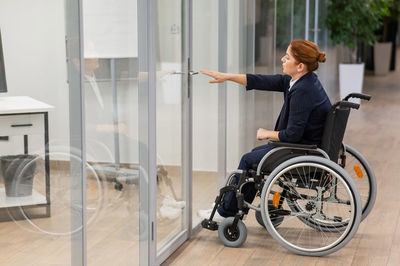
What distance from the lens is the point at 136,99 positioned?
2939mm

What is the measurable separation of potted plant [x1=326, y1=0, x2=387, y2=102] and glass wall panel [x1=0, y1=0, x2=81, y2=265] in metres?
7.45

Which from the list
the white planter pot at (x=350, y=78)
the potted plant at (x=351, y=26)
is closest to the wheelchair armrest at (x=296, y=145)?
the potted plant at (x=351, y=26)

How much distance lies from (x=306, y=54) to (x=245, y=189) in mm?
768

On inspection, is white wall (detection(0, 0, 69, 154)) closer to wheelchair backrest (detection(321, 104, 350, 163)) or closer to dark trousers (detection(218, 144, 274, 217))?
dark trousers (detection(218, 144, 274, 217))

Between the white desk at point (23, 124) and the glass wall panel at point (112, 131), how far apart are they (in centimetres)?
30

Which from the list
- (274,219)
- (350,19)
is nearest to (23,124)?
(274,219)

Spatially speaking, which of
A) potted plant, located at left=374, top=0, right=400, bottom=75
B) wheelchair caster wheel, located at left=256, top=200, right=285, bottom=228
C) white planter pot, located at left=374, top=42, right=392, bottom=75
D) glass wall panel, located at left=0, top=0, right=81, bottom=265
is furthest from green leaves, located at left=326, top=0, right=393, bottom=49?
glass wall panel, located at left=0, top=0, right=81, bottom=265

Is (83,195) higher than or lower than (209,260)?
higher

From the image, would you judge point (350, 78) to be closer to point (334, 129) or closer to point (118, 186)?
point (334, 129)

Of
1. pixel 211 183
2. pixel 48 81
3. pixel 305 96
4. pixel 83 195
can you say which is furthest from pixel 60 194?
pixel 211 183

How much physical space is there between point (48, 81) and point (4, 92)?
0.50 feet

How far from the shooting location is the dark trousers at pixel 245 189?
11.4ft

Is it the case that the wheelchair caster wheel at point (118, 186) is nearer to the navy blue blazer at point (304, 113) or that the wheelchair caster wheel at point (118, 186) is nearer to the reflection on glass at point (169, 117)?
the reflection on glass at point (169, 117)

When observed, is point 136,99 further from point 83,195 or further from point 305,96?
point 305,96
